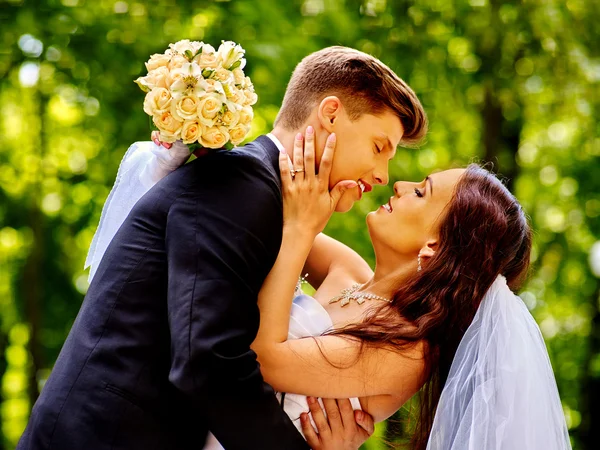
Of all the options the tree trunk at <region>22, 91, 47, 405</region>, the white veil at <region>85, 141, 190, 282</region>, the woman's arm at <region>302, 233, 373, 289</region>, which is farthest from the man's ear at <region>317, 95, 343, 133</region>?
A: the tree trunk at <region>22, 91, 47, 405</region>

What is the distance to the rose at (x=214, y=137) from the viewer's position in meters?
2.58

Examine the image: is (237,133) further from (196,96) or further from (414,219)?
(414,219)

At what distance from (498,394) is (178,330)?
1.39 m

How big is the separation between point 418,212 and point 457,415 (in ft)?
2.77

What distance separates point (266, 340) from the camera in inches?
111

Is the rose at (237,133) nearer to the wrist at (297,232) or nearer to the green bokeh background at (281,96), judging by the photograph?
the wrist at (297,232)

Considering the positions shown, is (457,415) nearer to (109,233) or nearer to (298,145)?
(298,145)

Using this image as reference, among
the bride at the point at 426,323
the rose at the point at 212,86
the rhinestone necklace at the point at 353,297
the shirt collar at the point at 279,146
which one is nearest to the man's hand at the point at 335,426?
the bride at the point at 426,323

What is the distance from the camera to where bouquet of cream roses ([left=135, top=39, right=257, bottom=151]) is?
2.55 m

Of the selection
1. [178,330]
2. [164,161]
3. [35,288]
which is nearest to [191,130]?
[164,161]

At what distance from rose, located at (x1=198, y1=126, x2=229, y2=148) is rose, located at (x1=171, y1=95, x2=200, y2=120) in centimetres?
7

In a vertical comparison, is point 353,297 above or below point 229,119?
below

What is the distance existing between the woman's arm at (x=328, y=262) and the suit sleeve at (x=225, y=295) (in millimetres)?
1189

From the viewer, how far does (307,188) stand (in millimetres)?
2898
